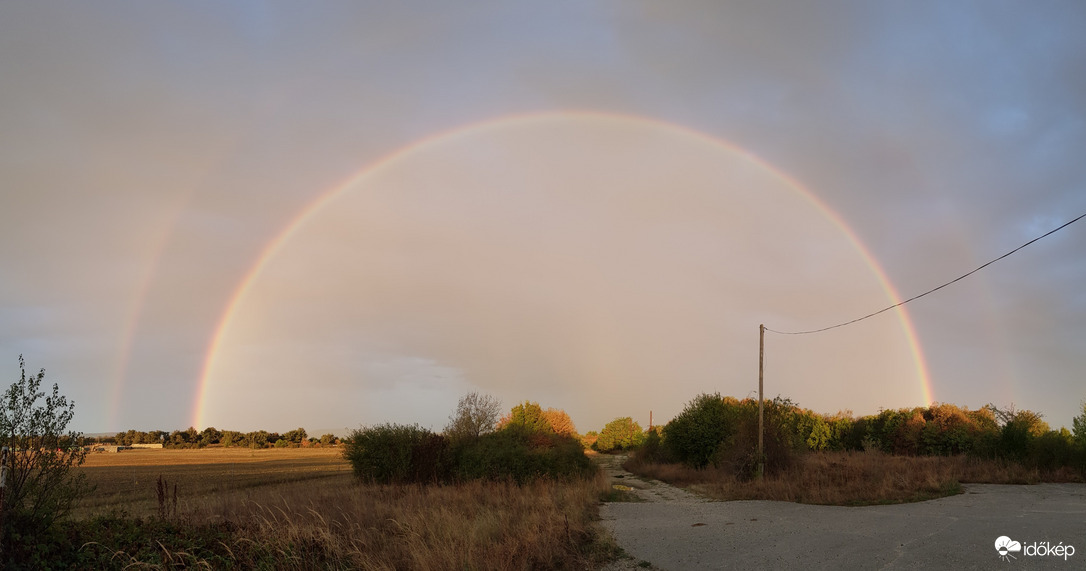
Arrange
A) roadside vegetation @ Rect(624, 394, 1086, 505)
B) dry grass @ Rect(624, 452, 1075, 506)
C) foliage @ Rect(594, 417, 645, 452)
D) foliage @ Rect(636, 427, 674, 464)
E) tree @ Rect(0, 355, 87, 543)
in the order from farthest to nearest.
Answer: foliage @ Rect(594, 417, 645, 452) → foliage @ Rect(636, 427, 674, 464) → roadside vegetation @ Rect(624, 394, 1086, 505) → dry grass @ Rect(624, 452, 1075, 506) → tree @ Rect(0, 355, 87, 543)

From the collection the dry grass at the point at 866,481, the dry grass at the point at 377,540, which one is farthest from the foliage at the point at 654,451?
the dry grass at the point at 377,540

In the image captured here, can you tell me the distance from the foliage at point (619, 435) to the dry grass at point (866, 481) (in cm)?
6721

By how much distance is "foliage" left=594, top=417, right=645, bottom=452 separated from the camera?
3797 inches

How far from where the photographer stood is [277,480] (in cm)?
3566

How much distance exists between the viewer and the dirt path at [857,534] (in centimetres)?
929

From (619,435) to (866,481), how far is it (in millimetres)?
77852

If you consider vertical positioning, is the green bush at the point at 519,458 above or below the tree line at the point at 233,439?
above

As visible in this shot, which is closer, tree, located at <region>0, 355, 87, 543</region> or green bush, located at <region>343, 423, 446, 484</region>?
tree, located at <region>0, 355, 87, 543</region>

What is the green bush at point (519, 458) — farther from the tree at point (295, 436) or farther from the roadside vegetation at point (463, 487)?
the tree at point (295, 436)

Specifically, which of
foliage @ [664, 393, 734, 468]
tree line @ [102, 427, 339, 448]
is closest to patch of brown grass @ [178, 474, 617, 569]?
foliage @ [664, 393, 734, 468]

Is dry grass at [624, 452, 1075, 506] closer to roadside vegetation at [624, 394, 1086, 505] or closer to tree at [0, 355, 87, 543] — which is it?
roadside vegetation at [624, 394, 1086, 505]

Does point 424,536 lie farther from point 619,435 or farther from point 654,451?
point 619,435

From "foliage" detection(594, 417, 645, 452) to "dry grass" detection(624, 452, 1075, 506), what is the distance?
67.2 m

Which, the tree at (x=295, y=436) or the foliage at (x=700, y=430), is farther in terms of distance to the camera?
the tree at (x=295, y=436)
